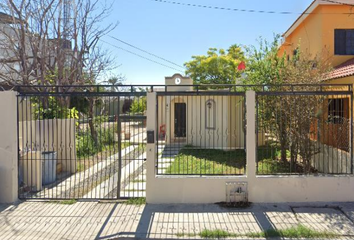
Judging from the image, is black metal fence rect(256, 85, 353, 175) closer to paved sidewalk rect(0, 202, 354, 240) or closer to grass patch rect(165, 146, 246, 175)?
paved sidewalk rect(0, 202, 354, 240)

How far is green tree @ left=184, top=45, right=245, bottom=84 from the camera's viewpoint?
25.8 m

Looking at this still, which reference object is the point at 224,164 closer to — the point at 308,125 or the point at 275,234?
the point at 308,125

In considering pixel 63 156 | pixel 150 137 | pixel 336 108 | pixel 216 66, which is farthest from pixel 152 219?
pixel 216 66

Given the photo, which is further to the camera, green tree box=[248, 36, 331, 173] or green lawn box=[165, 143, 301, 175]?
green lawn box=[165, 143, 301, 175]

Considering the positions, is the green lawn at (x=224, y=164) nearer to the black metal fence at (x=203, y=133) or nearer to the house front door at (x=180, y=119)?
the black metal fence at (x=203, y=133)

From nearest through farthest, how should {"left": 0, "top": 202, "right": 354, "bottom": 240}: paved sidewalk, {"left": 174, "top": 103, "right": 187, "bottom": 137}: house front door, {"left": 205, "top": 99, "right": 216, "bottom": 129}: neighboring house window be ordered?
1. {"left": 0, "top": 202, "right": 354, "bottom": 240}: paved sidewalk
2. {"left": 205, "top": 99, "right": 216, "bottom": 129}: neighboring house window
3. {"left": 174, "top": 103, "right": 187, "bottom": 137}: house front door

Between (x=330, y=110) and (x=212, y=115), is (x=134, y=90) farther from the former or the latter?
(x=212, y=115)

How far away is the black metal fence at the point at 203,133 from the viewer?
7.94 metres

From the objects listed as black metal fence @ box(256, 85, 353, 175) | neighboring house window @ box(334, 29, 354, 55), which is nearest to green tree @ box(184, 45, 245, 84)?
neighboring house window @ box(334, 29, 354, 55)

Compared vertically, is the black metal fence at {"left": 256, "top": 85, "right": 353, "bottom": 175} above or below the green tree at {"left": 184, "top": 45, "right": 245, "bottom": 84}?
below

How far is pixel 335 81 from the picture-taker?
7258mm

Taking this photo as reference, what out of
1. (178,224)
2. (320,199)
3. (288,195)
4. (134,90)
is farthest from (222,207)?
(134,90)

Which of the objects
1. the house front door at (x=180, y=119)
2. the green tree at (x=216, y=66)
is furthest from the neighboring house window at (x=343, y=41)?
the green tree at (x=216, y=66)

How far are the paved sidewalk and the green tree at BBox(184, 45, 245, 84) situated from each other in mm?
20809
